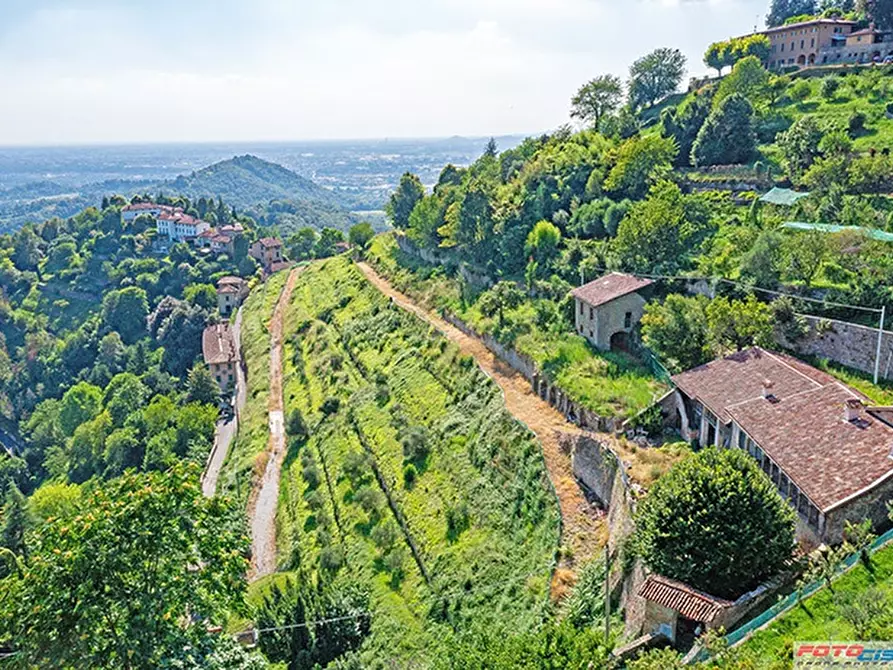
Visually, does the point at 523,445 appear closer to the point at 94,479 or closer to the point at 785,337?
the point at 785,337

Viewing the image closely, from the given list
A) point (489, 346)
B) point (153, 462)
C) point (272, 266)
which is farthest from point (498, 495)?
point (272, 266)

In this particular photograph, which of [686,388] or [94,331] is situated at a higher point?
[686,388]

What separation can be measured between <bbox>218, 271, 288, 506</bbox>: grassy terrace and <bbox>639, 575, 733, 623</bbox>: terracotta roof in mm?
23540

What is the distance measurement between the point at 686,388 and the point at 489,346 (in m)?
17.9

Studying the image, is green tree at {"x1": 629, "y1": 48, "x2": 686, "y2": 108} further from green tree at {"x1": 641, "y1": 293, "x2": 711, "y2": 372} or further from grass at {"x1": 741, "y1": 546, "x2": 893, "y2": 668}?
grass at {"x1": 741, "y1": 546, "x2": 893, "y2": 668}

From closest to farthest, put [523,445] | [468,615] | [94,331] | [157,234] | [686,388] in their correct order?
[468,615]
[686,388]
[523,445]
[94,331]
[157,234]

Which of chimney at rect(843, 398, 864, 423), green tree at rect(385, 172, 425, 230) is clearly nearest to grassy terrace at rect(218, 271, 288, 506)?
green tree at rect(385, 172, 425, 230)

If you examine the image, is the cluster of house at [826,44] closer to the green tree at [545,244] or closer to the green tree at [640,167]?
the green tree at [640,167]

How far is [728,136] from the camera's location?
61.6 metres

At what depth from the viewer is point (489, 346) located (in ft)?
155

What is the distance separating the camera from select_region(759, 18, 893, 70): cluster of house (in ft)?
236

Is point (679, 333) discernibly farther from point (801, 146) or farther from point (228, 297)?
point (228, 297)

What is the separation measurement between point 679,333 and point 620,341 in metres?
7.14

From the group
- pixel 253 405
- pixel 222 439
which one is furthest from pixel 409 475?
pixel 222 439
